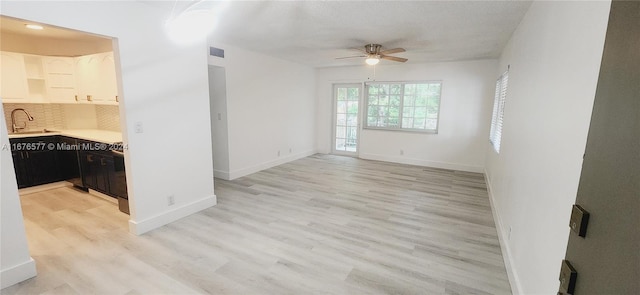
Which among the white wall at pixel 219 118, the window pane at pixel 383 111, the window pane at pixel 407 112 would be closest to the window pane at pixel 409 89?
the window pane at pixel 407 112

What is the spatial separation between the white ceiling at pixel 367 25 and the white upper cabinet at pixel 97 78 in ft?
4.65

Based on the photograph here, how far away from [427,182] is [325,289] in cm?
Answer: 341

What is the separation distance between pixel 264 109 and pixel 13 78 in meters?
3.60

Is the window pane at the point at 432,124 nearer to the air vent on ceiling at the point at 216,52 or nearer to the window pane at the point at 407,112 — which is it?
the window pane at the point at 407,112

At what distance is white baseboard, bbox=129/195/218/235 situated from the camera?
2.87m

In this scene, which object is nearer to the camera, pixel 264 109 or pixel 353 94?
pixel 264 109

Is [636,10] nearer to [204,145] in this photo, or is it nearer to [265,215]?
[265,215]

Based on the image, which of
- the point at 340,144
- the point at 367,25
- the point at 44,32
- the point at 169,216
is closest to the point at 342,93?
the point at 340,144

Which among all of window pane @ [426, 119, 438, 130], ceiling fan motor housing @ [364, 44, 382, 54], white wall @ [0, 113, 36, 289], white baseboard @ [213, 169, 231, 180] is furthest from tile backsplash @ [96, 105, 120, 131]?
window pane @ [426, 119, 438, 130]

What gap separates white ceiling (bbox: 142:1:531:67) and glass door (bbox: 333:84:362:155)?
233cm

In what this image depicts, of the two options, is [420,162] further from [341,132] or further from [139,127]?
[139,127]

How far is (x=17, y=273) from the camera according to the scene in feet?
6.93

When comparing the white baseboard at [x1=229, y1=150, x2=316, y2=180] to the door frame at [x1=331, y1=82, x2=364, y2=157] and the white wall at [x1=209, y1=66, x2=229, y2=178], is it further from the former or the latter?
the door frame at [x1=331, y1=82, x2=364, y2=157]

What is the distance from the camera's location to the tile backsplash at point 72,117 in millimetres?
4312
